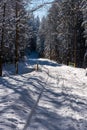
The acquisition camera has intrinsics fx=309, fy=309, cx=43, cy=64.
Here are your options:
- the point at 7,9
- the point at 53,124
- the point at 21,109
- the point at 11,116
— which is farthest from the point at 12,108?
the point at 7,9

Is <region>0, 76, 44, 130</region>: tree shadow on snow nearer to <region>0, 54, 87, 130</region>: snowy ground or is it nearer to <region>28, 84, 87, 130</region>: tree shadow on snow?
<region>0, 54, 87, 130</region>: snowy ground

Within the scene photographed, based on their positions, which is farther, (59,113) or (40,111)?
(59,113)

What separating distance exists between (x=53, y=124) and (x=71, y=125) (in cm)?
49

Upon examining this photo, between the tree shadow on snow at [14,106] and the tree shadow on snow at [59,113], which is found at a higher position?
the tree shadow on snow at [14,106]

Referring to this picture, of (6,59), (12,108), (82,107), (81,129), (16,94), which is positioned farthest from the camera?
(6,59)

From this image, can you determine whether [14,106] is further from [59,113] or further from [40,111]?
[59,113]

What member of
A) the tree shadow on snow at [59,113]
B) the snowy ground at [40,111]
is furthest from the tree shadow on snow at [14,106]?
the tree shadow on snow at [59,113]

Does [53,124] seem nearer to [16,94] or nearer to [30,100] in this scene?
[30,100]

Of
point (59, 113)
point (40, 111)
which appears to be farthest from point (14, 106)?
point (59, 113)

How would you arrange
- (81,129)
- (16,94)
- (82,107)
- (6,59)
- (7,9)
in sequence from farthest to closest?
(6,59)
(7,9)
(16,94)
(82,107)
(81,129)

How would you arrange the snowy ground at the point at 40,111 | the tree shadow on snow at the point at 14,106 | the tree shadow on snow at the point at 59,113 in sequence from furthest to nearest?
the tree shadow on snow at the point at 59,113 < the snowy ground at the point at 40,111 < the tree shadow on snow at the point at 14,106

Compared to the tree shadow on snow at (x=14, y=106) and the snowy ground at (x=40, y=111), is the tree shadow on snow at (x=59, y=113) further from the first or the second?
the tree shadow on snow at (x=14, y=106)

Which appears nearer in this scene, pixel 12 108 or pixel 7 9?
pixel 12 108

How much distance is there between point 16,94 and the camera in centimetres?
1193
